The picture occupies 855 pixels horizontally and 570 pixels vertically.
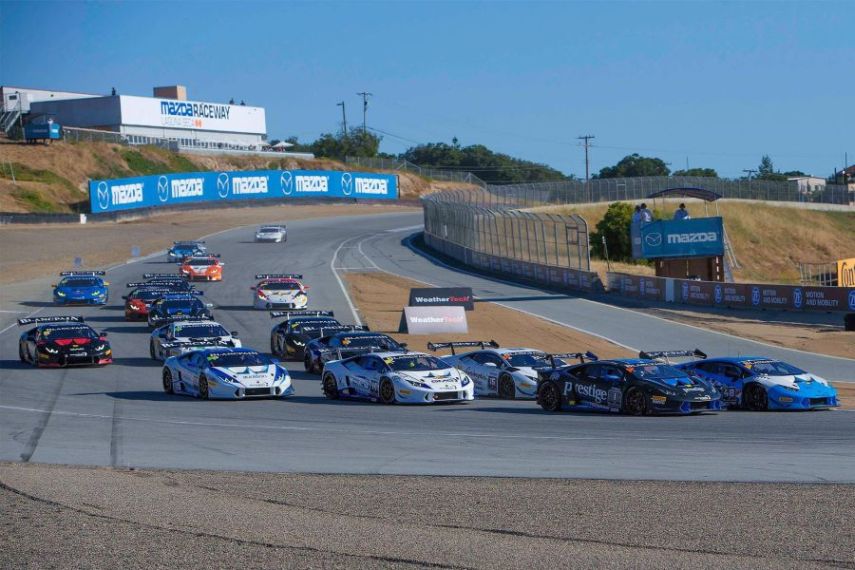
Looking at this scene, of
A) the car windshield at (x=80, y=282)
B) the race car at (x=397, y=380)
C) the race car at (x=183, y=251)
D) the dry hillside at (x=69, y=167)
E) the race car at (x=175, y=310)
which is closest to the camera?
the race car at (x=397, y=380)

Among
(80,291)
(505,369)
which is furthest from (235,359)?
(80,291)

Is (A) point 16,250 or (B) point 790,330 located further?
Result: (A) point 16,250

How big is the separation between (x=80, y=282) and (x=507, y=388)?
2775 cm

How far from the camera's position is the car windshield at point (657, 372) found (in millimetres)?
22344

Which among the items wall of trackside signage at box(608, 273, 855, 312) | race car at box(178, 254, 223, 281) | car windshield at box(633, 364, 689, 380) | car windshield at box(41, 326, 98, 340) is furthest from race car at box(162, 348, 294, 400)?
race car at box(178, 254, 223, 281)

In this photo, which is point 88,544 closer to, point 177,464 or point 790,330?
point 177,464

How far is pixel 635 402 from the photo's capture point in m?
22.2

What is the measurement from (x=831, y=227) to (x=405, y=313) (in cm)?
8230

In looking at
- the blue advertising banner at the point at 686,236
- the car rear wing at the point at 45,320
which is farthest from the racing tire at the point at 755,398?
the blue advertising banner at the point at 686,236

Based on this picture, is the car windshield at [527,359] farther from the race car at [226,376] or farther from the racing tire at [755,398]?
the race car at [226,376]

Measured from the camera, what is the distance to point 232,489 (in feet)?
46.8

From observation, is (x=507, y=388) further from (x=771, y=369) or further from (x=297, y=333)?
(x=297, y=333)

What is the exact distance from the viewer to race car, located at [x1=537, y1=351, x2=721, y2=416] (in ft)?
72.0

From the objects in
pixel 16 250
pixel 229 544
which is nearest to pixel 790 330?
pixel 229 544
